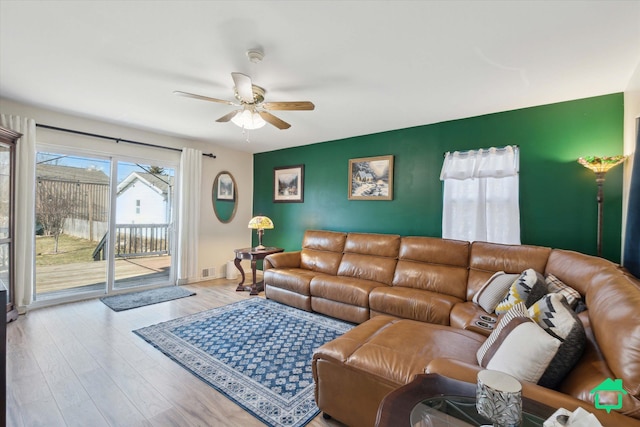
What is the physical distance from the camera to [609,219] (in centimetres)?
262

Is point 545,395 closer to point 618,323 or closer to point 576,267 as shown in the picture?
point 618,323

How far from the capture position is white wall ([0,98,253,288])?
3.44 m

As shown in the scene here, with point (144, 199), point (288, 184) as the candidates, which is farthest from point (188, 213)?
point (288, 184)

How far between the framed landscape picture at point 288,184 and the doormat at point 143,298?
7.16 ft

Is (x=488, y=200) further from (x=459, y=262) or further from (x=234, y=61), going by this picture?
(x=234, y=61)

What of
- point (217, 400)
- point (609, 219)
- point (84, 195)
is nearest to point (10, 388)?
point (217, 400)

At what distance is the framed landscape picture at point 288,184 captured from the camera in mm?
4988

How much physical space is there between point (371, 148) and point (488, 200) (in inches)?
67.1

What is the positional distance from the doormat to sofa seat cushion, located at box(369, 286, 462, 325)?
2782 mm

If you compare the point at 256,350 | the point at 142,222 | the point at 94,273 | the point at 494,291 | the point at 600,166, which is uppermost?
the point at 600,166

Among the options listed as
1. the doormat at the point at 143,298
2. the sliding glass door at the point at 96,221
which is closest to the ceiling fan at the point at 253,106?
the sliding glass door at the point at 96,221

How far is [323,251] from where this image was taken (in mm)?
4160

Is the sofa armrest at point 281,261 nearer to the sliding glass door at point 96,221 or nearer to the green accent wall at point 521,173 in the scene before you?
the green accent wall at point 521,173
